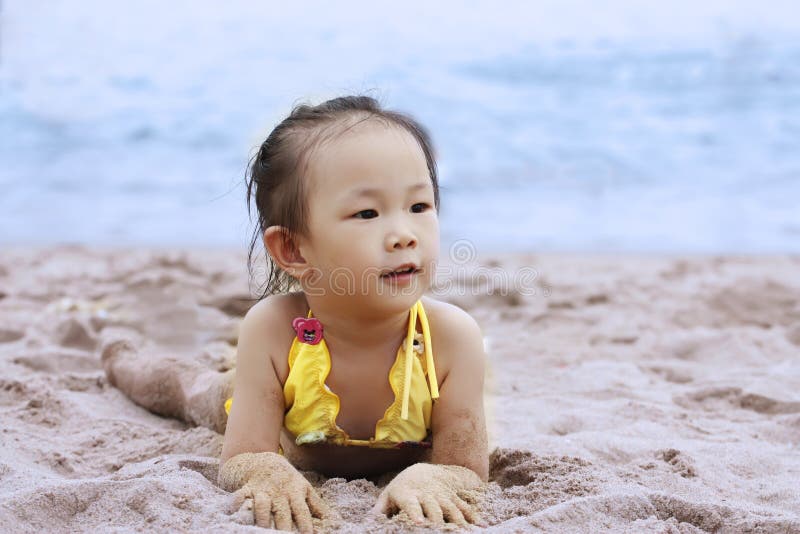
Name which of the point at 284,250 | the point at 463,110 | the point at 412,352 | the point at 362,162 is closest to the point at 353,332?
the point at 412,352

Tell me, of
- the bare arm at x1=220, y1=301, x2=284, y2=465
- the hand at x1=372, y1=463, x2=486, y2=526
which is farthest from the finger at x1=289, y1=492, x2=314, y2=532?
the bare arm at x1=220, y1=301, x2=284, y2=465

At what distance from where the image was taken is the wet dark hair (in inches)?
74.5

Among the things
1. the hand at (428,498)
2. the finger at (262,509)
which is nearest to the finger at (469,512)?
the hand at (428,498)

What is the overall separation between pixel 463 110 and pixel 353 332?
9333 mm

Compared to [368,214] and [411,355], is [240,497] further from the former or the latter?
[368,214]

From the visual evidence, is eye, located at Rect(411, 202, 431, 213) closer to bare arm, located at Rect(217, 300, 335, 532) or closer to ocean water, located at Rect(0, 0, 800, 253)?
bare arm, located at Rect(217, 300, 335, 532)

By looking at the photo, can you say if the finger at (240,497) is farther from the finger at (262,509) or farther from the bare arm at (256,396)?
the bare arm at (256,396)

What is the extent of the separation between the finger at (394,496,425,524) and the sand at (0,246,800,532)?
24mm

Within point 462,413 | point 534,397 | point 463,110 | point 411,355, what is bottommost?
point 534,397

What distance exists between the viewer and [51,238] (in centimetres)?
670

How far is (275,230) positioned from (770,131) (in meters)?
9.37

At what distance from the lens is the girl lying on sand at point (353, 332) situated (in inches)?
71.6

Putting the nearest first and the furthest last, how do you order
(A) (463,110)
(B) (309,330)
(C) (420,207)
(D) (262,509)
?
1. (D) (262,509)
2. (C) (420,207)
3. (B) (309,330)
4. (A) (463,110)

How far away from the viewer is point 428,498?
66.7 inches
